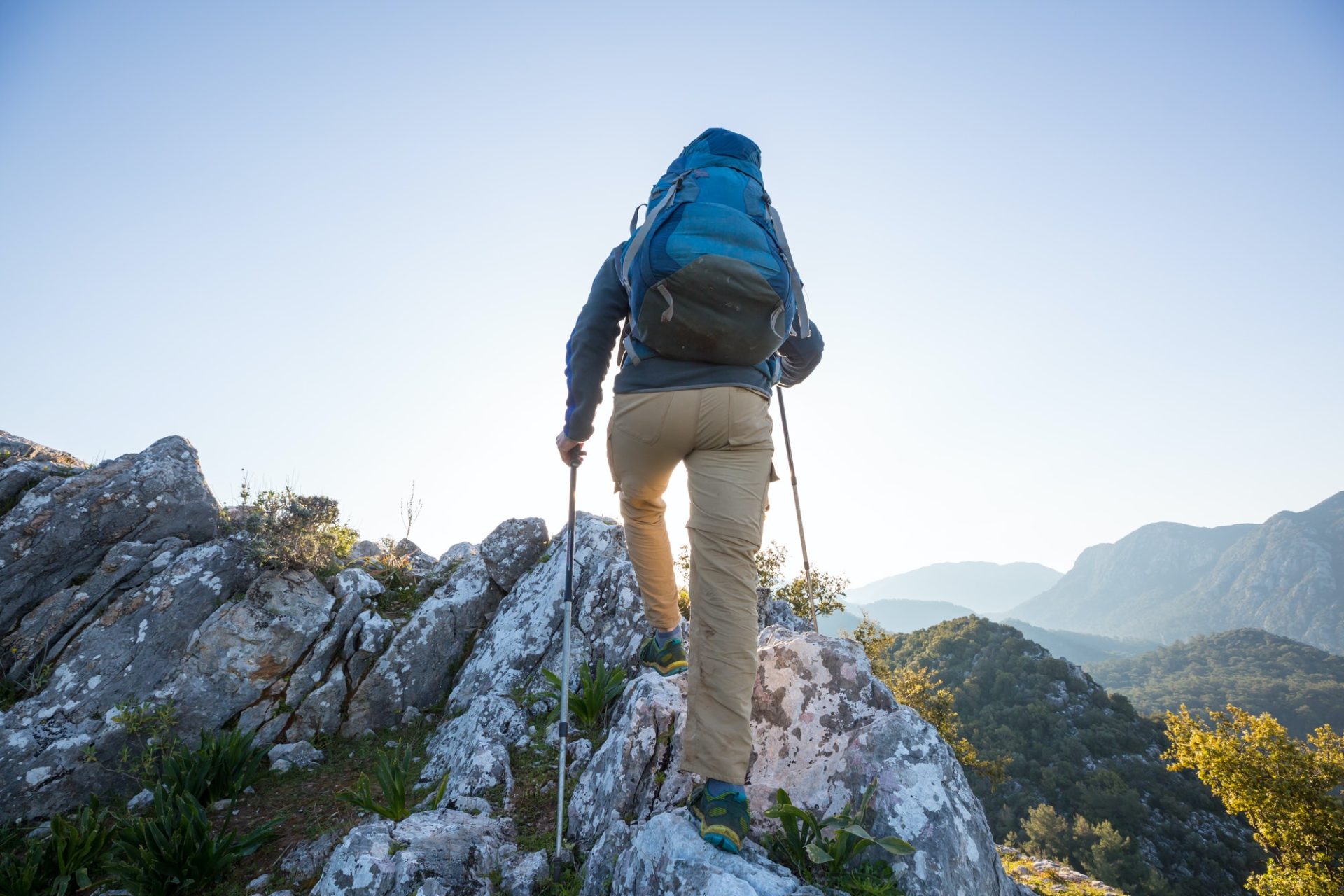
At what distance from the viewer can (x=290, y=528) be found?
25.3 ft

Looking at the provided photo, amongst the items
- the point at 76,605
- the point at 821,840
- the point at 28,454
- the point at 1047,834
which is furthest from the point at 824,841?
the point at 1047,834

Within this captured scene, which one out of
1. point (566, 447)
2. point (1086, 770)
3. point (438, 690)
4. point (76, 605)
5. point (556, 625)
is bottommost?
point (1086, 770)

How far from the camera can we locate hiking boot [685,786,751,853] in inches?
115

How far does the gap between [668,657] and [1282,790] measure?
35456 millimetres

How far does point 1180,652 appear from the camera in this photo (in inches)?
6590

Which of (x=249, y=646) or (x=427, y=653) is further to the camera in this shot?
(x=427, y=653)

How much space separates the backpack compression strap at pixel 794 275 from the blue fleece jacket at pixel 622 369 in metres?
0.44

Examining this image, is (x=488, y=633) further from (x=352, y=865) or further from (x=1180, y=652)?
(x=1180, y=652)

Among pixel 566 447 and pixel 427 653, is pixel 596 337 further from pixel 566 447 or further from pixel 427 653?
pixel 427 653

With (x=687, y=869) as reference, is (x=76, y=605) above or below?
above

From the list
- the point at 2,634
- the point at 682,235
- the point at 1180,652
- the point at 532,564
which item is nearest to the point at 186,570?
the point at 2,634

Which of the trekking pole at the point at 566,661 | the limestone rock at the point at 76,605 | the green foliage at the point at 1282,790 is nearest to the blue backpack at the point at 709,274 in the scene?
the trekking pole at the point at 566,661

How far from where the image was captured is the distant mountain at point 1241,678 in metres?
102

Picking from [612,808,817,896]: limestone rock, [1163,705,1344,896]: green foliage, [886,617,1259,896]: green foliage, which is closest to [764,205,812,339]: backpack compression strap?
[612,808,817,896]: limestone rock
